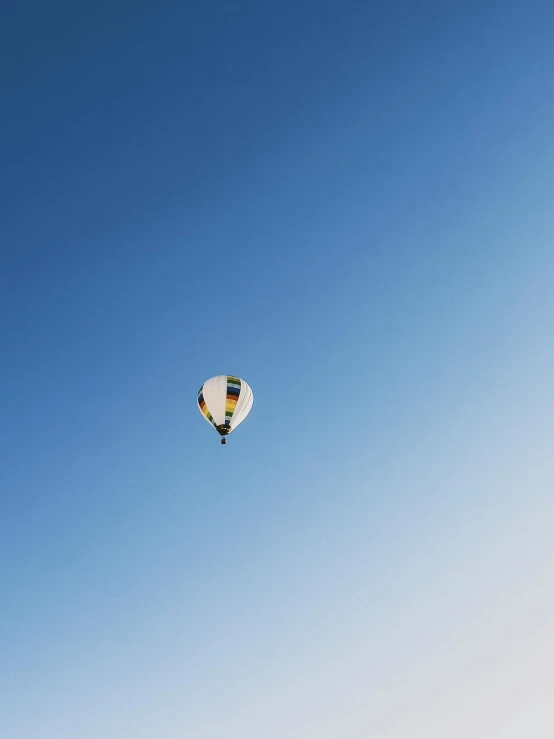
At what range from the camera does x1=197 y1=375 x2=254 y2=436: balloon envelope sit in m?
24.5

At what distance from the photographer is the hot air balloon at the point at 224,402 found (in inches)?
965

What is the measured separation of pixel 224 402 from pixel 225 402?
0.18ft

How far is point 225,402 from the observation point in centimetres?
2448

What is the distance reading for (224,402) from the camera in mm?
24500

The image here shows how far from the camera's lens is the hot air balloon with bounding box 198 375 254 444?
24.5 m

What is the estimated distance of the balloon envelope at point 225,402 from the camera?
24.5m

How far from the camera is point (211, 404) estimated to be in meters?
24.7
